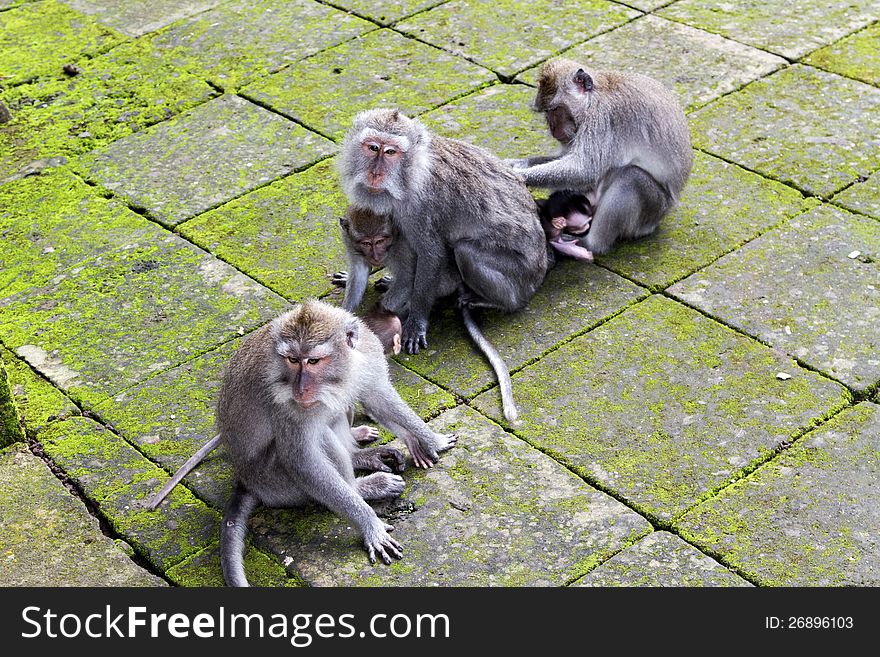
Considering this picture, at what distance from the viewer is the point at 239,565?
509 cm

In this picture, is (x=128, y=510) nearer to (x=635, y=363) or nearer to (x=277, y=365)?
(x=277, y=365)

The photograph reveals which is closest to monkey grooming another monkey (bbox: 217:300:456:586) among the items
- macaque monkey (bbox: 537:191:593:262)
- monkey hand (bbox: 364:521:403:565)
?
monkey hand (bbox: 364:521:403:565)

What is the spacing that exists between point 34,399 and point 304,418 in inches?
75.9

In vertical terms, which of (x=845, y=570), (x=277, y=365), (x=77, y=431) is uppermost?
(x=277, y=365)

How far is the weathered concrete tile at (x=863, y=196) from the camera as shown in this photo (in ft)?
24.3

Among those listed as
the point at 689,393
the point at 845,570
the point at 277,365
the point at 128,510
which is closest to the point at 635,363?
the point at 689,393

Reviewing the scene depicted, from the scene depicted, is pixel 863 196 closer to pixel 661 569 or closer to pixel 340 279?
pixel 340 279

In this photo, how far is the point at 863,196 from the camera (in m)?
7.52

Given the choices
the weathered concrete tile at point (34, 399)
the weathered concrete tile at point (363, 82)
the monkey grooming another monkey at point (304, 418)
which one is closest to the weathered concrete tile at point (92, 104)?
the weathered concrete tile at point (363, 82)

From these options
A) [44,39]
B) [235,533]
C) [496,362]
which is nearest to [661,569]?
[496,362]

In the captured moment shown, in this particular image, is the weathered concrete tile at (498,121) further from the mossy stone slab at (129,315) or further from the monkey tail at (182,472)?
the monkey tail at (182,472)

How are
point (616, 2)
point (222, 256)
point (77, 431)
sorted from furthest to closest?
point (616, 2), point (222, 256), point (77, 431)

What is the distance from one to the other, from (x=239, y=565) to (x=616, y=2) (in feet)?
21.6

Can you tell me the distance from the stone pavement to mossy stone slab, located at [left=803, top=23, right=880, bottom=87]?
0.08 ft
